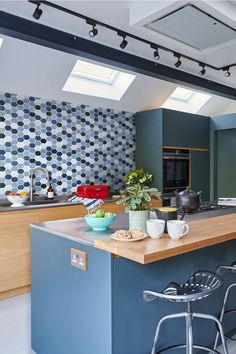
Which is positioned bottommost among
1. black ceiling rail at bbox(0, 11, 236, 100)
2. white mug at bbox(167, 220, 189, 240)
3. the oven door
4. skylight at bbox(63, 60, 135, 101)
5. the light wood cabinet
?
the light wood cabinet

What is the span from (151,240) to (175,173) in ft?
11.2

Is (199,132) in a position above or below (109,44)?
below

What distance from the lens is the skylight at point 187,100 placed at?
18.5 ft

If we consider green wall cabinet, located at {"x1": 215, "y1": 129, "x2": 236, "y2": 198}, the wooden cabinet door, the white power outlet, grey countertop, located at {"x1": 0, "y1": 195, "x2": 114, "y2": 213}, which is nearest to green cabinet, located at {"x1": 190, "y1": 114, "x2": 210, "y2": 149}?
green wall cabinet, located at {"x1": 215, "y1": 129, "x2": 236, "y2": 198}

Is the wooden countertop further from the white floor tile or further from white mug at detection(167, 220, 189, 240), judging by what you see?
the white floor tile

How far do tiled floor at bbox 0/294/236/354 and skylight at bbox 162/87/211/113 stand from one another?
162 inches

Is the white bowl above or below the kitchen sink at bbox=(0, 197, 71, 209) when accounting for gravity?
above

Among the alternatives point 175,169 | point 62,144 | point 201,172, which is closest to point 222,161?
point 201,172

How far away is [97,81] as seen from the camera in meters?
4.47

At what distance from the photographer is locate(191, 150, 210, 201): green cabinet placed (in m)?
5.36

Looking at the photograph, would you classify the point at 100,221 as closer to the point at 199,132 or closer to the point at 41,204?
the point at 41,204

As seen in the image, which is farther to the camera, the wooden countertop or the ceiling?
the ceiling

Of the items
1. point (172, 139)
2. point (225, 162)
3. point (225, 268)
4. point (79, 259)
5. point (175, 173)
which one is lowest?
point (225, 268)

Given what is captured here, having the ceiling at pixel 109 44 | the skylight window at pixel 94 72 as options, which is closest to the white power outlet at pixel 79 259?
the ceiling at pixel 109 44
